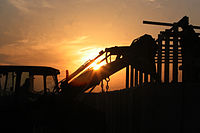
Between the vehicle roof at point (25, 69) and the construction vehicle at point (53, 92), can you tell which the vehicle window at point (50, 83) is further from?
the vehicle roof at point (25, 69)

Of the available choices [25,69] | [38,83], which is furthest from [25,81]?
[38,83]

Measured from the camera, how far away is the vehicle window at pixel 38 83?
7812 mm

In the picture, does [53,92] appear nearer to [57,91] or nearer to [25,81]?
[57,91]

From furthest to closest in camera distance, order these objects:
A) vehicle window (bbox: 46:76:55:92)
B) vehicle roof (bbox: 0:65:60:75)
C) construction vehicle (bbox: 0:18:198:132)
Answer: vehicle window (bbox: 46:76:55:92)
vehicle roof (bbox: 0:65:60:75)
construction vehicle (bbox: 0:18:198:132)

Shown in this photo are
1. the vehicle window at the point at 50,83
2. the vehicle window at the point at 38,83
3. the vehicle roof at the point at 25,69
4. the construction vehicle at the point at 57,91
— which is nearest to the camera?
the construction vehicle at the point at 57,91

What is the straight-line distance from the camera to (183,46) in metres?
9.28

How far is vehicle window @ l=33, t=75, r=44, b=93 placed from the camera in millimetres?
7812

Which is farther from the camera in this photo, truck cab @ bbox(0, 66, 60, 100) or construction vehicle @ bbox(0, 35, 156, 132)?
truck cab @ bbox(0, 66, 60, 100)

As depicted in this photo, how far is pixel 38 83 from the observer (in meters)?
7.91

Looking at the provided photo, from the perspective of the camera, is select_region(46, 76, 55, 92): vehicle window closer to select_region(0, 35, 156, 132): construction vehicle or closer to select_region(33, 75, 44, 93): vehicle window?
select_region(0, 35, 156, 132): construction vehicle

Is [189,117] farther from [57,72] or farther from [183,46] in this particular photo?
[57,72]

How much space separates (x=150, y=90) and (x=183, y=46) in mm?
2197

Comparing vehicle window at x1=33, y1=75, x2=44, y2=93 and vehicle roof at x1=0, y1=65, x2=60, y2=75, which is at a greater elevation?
vehicle roof at x1=0, y1=65, x2=60, y2=75

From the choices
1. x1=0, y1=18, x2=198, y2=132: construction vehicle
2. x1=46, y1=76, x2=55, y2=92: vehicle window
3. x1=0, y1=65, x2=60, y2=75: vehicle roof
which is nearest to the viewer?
x1=0, y1=18, x2=198, y2=132: construction vehicle
